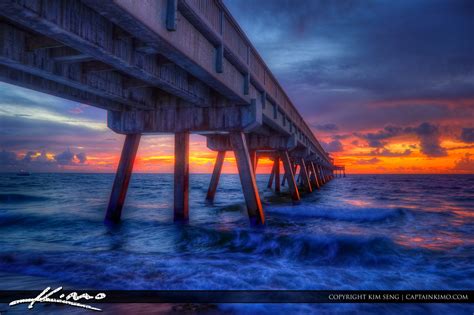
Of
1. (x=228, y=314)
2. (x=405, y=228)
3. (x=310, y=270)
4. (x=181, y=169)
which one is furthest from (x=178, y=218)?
(x=405, y=228)

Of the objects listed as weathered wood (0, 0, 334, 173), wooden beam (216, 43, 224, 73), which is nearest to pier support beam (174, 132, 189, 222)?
weathered wood (0, 0, 334, 173)

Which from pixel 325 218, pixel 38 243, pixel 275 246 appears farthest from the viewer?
pixel 325 218

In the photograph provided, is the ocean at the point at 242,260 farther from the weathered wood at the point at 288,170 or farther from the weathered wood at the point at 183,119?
the weathered wood at the point at 288,170

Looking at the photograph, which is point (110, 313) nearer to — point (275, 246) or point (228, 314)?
point (228, 314)

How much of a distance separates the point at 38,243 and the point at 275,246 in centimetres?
775

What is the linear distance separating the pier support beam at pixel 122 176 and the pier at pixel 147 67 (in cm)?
4

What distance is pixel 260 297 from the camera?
4.32m

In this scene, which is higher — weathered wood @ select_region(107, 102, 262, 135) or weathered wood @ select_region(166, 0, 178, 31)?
weathered wood @ select_region(166, 0, 178, 31)

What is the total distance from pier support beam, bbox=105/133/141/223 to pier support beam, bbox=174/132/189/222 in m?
1.75

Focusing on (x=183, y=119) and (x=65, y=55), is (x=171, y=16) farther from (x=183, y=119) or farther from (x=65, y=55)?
(x=183, y=119)

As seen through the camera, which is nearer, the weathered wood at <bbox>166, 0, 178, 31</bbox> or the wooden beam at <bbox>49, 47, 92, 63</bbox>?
the weathered wood at <bbox>166, 0, 178, 31</bbox>

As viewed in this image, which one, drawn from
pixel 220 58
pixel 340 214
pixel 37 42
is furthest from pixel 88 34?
pixel 340 214

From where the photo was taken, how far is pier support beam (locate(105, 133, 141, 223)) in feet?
36.0

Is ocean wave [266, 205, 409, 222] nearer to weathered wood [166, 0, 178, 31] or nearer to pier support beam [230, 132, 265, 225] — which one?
pier support beam [230, 132, 265, 225]
